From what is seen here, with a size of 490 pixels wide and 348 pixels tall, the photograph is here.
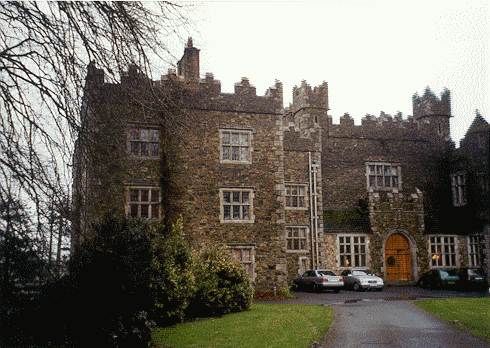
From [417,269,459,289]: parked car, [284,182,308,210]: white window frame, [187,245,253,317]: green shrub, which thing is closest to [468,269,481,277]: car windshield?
[417,269,459,289]: parked car

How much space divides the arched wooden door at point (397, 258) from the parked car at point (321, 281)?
204 inches

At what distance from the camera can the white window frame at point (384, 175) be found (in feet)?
99.1

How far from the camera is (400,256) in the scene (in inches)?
1112

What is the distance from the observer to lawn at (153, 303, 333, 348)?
9625mm

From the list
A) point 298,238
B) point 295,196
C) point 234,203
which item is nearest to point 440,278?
point 298,238

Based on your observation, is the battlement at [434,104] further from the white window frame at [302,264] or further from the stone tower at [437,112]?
the white window frame at [302,264]

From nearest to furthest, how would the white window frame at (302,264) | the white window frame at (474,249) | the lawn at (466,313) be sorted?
the lawn at (466,313)
the white window frame at (302,264)
the white window frame at (474,249)

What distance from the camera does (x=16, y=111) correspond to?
650 cm

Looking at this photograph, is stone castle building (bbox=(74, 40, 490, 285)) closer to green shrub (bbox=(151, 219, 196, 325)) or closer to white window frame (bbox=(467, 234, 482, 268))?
white window frame (bbox=(467, 234, 482, 268))

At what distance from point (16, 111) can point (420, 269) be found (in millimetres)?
26528

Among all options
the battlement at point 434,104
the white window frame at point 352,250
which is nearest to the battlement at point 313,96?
the battlement at point 434,104

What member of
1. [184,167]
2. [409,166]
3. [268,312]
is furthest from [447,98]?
[268,312]

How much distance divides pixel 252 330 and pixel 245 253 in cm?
942

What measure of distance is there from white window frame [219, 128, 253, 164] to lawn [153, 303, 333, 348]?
814cm
